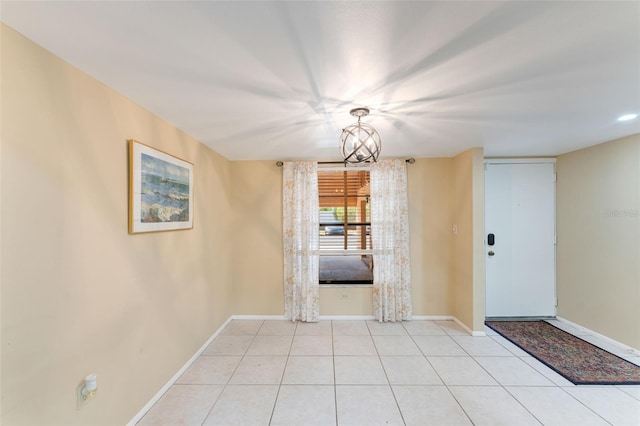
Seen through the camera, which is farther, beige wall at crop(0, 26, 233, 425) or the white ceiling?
beige wall at crop(0, 26, 233, 425)

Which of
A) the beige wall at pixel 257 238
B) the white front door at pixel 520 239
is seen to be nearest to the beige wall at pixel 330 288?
the beige wall at pixel 257 238

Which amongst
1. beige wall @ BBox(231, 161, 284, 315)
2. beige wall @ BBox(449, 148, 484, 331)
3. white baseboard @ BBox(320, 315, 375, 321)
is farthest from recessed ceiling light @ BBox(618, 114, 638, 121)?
beige wall @ BBox(231, 161, 284, 315)

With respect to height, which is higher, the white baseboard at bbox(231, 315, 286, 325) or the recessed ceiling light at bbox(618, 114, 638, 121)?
the recessed ceiling light at bbox(618, 114, 638, 121)

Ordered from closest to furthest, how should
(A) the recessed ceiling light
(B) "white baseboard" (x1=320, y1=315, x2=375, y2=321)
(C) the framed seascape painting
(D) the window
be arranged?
(C) the framed seascape painting → (A) the recessed ceiling light → (B) "white baseboard" (x1=320, y1=315, x2=375, y2=321) → (D) the window

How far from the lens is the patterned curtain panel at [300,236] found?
368cm

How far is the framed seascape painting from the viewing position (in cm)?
185

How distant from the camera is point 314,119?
87.3 inches

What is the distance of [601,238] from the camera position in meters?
3.02

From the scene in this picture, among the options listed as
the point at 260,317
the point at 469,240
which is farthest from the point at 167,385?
the point at 469,240

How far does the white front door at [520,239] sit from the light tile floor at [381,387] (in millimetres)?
629

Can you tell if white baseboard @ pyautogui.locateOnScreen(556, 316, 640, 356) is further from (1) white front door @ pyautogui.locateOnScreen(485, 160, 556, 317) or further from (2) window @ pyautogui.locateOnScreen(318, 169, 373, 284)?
(2) window @ pyautogui.locateOnScreen(318, 169, 373, 284)

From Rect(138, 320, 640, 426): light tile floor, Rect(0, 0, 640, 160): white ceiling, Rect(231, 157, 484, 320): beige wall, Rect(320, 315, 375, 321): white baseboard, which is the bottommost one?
Rect(138, 320, 640, 426): light tile floor

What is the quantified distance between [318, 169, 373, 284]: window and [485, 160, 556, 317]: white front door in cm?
176

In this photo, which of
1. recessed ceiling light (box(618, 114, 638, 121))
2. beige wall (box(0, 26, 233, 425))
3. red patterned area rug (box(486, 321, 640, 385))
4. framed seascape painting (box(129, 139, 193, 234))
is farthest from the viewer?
red patterned area rug (box(486, 321, 640, 385))
